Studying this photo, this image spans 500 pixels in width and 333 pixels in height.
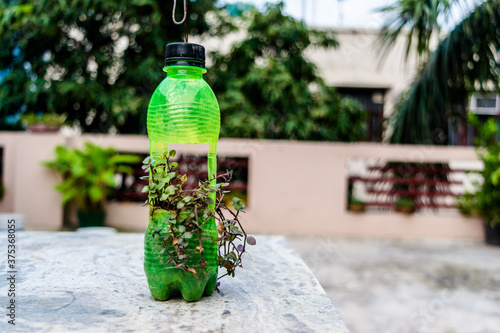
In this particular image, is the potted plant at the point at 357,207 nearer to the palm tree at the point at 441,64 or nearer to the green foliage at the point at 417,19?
the palm tree at the point at 441,64

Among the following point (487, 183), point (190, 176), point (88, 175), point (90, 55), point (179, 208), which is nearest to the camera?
point (179, 208)

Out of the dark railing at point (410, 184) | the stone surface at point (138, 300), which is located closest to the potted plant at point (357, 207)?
the dark railing at point (410, 184)

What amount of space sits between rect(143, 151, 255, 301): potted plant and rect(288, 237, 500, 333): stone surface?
72.8 inches

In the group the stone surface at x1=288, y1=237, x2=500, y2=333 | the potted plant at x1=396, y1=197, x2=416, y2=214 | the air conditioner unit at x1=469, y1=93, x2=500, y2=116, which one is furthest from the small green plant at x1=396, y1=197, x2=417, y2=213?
the air conditioner unit at x1=469, y1=93, x2=500, y2=116

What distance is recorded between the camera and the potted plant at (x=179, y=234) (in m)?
0.96

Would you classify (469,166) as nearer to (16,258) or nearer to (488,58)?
(488,58)

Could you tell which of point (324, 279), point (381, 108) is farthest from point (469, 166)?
point (324, 279)

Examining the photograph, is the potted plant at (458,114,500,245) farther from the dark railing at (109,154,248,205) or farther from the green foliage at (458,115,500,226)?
the dark railing at (109,154,248,205)

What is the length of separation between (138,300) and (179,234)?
20cm

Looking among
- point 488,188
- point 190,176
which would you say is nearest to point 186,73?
point 190,176

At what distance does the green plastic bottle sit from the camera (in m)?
0.98

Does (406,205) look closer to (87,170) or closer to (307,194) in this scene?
(307,194)

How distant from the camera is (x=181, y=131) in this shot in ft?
3.38

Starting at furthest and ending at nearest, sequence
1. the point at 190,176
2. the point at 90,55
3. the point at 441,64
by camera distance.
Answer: the point at 90,55 → the point at 190,176 → the point at 441,64
